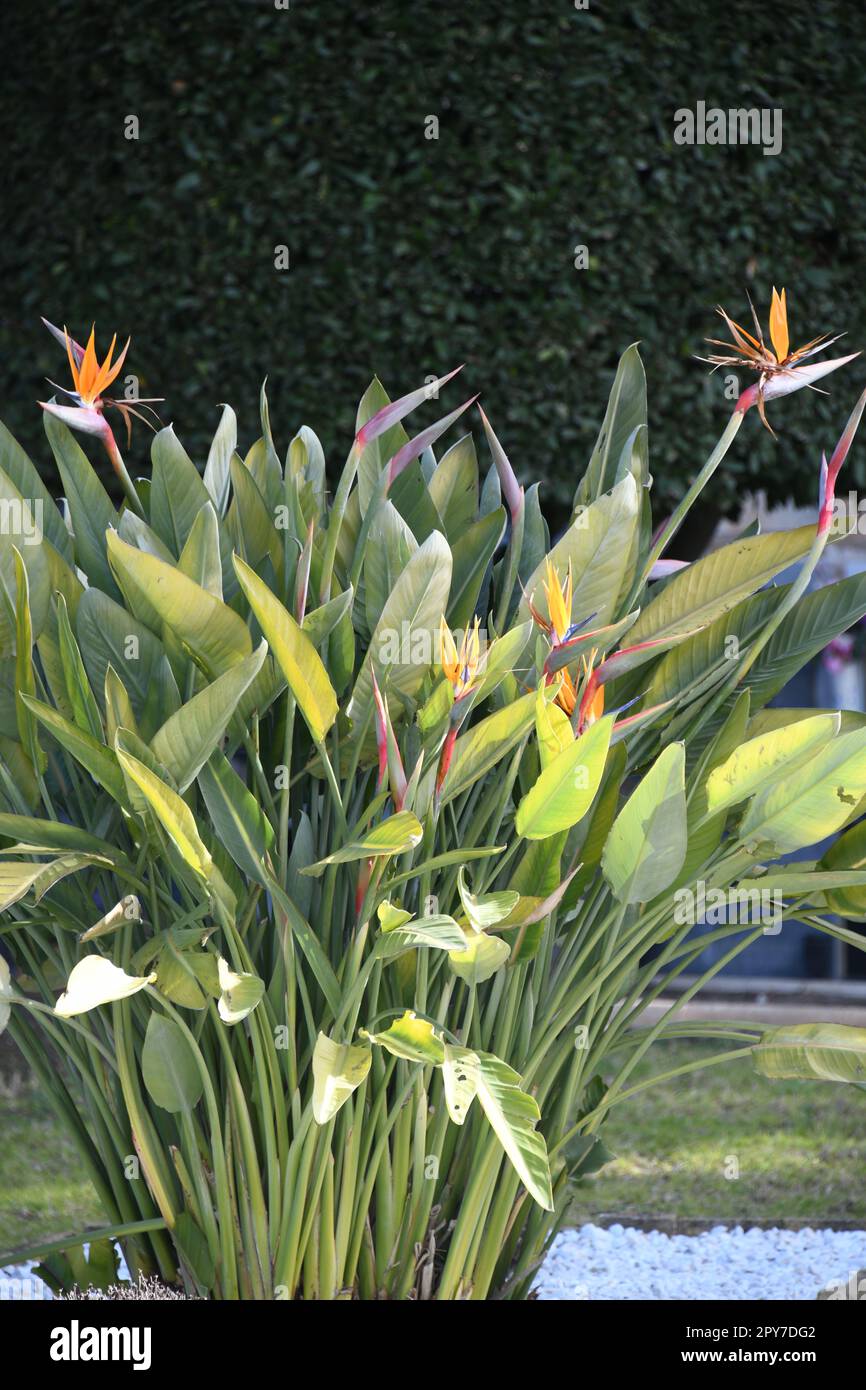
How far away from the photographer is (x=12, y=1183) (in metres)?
3.39

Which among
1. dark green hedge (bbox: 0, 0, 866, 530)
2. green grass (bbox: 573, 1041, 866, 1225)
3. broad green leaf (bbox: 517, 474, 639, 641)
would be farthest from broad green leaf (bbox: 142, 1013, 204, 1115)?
dark green hedge (bbox: 0, 0, 866, 530)

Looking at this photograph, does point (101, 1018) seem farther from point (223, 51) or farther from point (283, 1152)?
point (223, 51)

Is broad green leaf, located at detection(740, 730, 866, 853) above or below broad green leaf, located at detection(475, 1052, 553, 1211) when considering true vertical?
above

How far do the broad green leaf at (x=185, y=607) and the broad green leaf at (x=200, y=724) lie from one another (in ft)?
0.25

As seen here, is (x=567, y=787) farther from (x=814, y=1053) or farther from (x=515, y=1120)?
(x=814, y=1053)

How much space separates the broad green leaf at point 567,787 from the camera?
123 centimetres

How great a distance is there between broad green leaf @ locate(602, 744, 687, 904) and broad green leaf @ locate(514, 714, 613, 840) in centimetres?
6

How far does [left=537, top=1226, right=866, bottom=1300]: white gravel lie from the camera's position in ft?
7.21

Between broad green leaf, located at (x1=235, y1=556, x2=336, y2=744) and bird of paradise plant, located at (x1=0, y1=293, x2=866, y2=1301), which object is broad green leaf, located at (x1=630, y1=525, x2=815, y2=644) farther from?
broad green leaf, located at (x1=235, y1=556, x2=336, y2=744)

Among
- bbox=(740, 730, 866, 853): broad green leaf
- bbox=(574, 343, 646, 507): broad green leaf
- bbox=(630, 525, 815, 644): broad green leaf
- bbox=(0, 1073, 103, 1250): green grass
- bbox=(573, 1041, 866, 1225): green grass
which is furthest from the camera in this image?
bbox=(573, 1041, 866, 1225): green grass

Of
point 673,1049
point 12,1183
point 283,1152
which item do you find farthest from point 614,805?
point 673,1049

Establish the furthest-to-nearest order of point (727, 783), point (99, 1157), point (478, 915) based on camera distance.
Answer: point (99, 1157) → point (727, 783) → point (478, 915)
